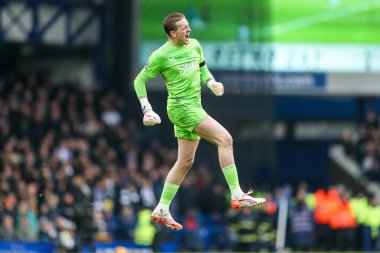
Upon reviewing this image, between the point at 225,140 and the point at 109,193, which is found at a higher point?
the point at 225,140

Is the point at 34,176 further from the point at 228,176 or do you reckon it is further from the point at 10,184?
the point at 228,176

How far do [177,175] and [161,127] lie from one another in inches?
715

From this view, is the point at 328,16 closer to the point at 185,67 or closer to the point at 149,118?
the point at 185,67

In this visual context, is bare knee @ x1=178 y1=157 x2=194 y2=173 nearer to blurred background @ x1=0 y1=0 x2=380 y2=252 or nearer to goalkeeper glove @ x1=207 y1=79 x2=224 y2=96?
goalkeeper glove @ x1=207 y1=79 x2=224 y2=96

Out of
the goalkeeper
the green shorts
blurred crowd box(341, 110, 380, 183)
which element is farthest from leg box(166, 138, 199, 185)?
blurred crowd box(341, 110, 380, 183)

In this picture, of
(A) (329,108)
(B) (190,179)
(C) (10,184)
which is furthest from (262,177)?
(A) (329,108)

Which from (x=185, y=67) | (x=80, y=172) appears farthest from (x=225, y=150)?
(x=80, y=172)

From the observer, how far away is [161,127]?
32.8 metres

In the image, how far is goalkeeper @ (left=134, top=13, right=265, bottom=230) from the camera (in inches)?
553

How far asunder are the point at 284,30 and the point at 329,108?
7418 millimetres

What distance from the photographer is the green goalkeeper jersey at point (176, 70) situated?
1409 centimetres

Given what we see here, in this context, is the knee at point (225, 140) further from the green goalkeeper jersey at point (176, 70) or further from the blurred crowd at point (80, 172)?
the blurred crowd at point (80, 172)

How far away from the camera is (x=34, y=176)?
2572 cm

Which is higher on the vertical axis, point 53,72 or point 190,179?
point 53,72
